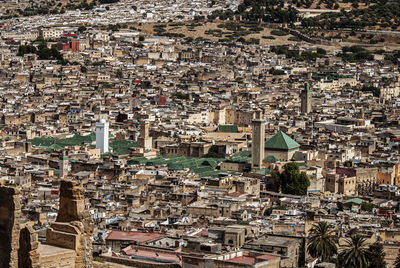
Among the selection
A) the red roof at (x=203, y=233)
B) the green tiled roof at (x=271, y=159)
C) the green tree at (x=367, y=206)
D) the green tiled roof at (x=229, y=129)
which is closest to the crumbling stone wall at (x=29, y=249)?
the red roof at (x=203, y=233)

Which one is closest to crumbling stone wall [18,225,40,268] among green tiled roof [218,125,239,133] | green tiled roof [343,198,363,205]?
green tiled roof [343,198,363,205]

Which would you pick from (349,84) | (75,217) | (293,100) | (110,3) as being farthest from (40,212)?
(110,3)

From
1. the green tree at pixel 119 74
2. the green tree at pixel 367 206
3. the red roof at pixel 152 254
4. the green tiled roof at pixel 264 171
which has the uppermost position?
the green tree at pixel 119 74

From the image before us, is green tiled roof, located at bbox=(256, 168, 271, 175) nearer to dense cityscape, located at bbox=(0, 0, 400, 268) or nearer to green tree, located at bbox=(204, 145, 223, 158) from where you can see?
dense cityscape, located at bbox=(0, 0, 400, 268)

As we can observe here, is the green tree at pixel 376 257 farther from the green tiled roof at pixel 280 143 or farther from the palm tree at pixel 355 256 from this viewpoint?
the green tiled roof at pixel 280 143

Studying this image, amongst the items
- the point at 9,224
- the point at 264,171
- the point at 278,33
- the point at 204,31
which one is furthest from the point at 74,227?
the point at 204,31

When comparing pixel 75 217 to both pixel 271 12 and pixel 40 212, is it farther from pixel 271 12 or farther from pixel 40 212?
pixel 271 12

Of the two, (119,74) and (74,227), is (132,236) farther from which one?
(119,74)
